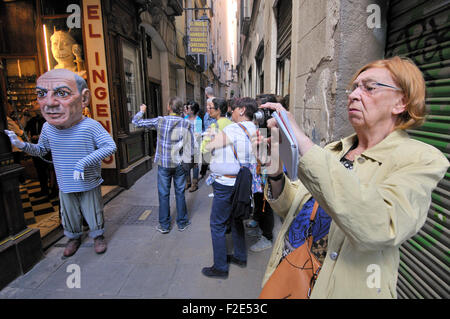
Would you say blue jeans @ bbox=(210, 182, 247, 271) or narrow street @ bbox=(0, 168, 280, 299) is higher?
blue jeans @ bbox=(210, 182, 247, 271)

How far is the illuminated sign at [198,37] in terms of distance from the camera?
11.6 meters

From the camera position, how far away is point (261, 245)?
321 cm

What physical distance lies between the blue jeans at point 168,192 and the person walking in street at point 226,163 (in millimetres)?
1025

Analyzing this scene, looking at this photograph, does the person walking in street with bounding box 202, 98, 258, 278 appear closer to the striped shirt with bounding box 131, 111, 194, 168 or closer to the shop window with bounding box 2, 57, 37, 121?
the striped shirt with bounding box 131, 111, 194, 168

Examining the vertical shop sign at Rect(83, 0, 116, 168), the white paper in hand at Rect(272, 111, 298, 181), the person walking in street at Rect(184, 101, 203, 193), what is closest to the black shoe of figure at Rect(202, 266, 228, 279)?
the white paper in hand at Rect(272, 111, 298, 181)

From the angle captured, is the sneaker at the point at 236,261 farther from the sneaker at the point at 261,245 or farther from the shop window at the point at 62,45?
the shop window at the point at 62,45

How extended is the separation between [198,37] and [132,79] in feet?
21.9

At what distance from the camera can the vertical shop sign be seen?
4.63 meters

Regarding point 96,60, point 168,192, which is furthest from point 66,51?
point 168,192

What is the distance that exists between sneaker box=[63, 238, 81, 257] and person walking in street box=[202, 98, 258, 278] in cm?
168

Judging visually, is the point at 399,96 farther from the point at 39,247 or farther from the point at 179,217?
the point at 39,247
